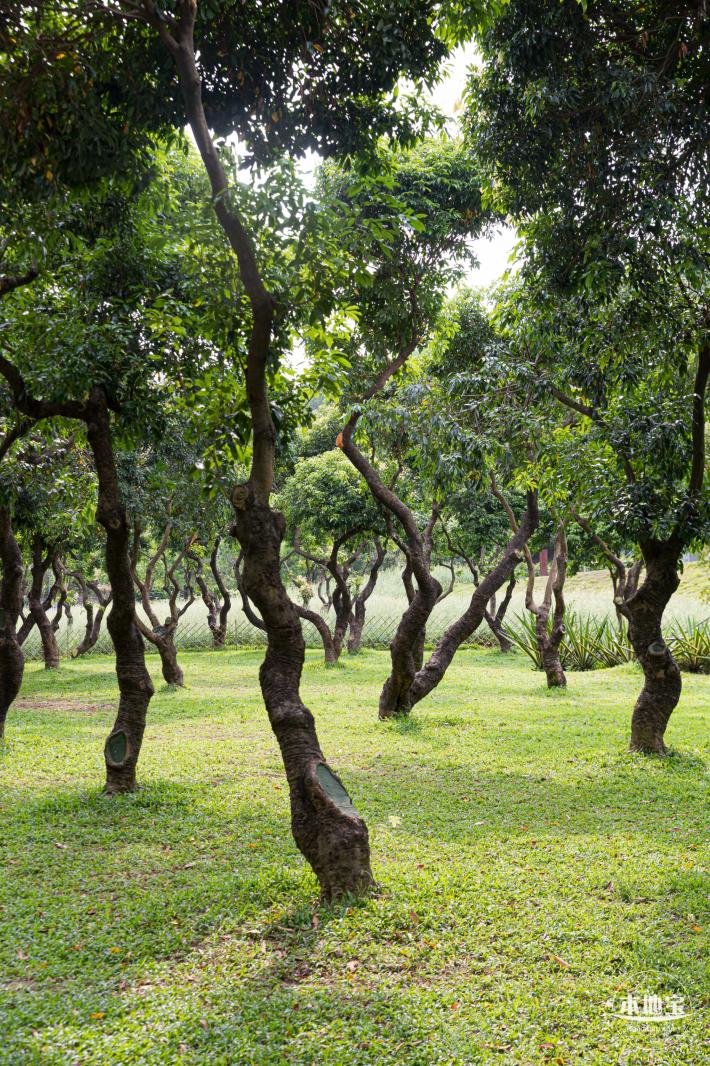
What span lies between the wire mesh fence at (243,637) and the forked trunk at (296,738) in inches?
865

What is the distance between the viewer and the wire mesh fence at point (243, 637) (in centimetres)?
2794

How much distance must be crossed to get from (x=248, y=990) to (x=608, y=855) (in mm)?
2973

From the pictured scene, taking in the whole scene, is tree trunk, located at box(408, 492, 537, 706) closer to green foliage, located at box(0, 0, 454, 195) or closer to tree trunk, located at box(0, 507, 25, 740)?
tree trunk, located at box(0, 507, 25, 740)

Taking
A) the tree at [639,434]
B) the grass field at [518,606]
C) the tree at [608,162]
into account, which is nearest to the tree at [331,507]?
the grass field at [518,606]

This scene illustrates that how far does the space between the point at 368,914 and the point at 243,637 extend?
89.5 feet

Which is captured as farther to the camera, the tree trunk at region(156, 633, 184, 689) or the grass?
the tree trunk at region(156, 633, 184, 689)

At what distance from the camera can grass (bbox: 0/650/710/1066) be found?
3420 millimetres

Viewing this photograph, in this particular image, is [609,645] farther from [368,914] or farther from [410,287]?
[368,914]

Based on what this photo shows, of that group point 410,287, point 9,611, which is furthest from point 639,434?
point 9,611

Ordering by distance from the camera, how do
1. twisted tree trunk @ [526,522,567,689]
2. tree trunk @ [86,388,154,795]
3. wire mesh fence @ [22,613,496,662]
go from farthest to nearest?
wire mesh fence @ [22,613,496,662]
twisted tree trunk @ [526,522,567,689]
tree trunk @ [86,388,154,795]

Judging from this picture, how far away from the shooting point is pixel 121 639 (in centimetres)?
738

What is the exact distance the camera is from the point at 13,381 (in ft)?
22.6

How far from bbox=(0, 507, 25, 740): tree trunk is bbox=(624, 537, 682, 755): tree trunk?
277 inches

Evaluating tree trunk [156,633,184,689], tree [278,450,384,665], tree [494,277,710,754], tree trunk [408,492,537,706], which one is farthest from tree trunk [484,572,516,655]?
tree [494,277,710,754]
